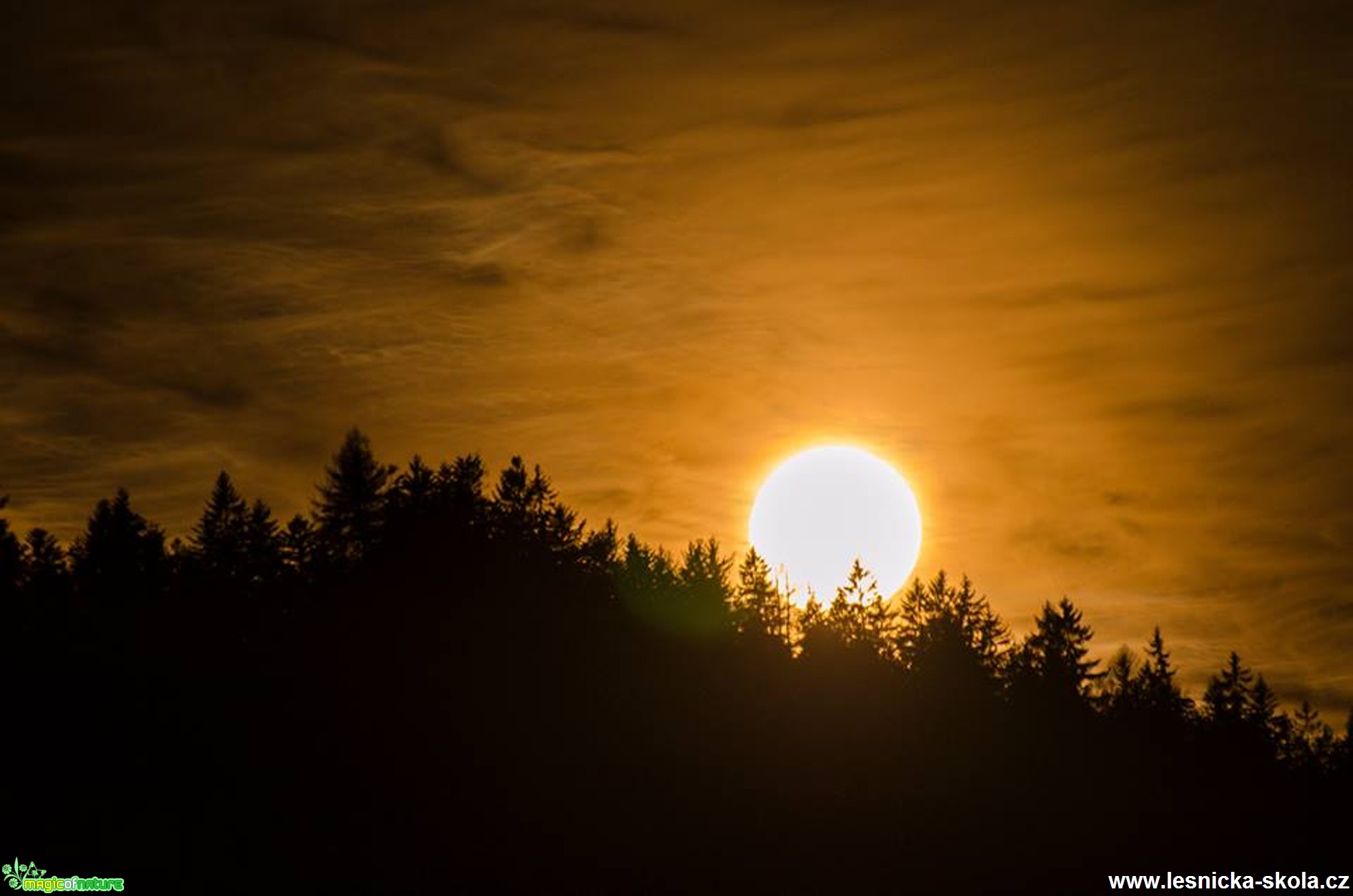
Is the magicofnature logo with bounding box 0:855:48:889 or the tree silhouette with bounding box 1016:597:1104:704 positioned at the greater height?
the tree silhouette with bounding box 1016:597:1104:704

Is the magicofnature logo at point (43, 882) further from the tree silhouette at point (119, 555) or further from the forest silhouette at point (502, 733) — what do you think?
the tree silhouette at point (119, 555)

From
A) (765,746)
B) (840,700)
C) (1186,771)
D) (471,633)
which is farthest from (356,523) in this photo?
(1186,771)

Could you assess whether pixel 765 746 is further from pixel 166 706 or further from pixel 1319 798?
pixel 1319 798

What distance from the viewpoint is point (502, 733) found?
193 feet

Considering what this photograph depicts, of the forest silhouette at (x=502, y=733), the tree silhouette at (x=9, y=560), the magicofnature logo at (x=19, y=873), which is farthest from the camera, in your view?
the tree silhouette at (x=9, y=560)

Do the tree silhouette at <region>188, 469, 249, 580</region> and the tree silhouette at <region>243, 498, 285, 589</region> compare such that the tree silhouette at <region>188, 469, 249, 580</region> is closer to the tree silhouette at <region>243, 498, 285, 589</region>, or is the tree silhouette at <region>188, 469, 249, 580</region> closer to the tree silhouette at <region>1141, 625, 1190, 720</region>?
the tree silhouette at <region>243, 498, 285, 589</region>

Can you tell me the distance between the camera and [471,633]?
210 ft

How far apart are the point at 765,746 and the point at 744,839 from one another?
10.9 metres

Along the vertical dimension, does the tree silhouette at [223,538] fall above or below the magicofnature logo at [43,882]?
above

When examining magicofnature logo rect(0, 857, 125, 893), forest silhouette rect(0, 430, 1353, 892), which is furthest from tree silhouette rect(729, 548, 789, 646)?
magicofnature logo rect(0, 857, 125, 893)

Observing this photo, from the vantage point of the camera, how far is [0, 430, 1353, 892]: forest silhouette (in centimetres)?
4866

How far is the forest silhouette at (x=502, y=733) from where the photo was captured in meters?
48.7

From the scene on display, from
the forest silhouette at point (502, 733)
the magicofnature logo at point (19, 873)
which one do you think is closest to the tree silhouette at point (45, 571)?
the forest silhouette at point (502, 733)

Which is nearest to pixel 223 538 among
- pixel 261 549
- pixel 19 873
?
pixel 261 549
